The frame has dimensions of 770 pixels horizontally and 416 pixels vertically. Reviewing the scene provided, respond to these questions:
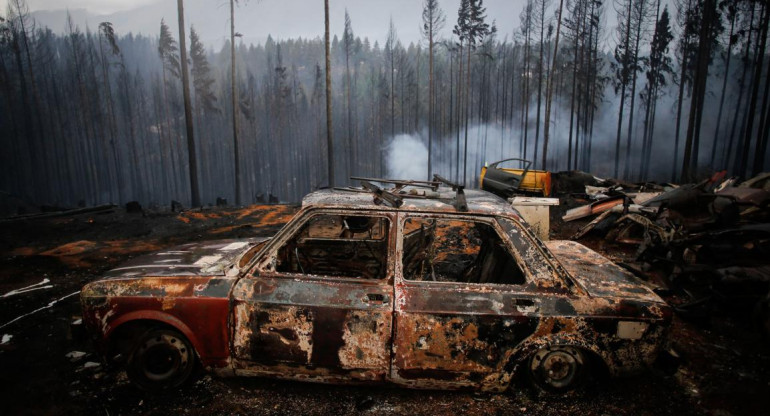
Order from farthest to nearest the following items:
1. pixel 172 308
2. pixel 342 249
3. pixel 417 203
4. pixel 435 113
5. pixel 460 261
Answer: pixel 435 113 < pixel 460 261 < pixel 342 249 < pixel 417 203 < pixel 172 308

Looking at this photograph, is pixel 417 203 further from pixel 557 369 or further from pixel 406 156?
pixel 406 156

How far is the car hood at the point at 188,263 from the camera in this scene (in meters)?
2.65

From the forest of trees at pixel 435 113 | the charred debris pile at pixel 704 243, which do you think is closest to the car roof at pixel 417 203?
the charred debris pile at pixel 704 243

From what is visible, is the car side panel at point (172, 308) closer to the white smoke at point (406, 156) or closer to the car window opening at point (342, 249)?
the car window opening at point (342, 249)

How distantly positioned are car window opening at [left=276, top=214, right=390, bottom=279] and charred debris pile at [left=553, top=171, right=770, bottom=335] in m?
2.64

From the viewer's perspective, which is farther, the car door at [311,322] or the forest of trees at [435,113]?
the forest of trees at [435,113]

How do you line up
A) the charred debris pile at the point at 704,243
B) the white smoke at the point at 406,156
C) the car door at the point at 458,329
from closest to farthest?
the car door at the point at 458,329 < the charred debris pile at the point at 704,243 < the white smoke at the point at 406,156

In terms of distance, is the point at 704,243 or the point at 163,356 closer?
the point at 163,356

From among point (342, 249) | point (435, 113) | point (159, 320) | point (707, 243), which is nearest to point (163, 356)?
point (159, 320)

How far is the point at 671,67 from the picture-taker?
31625 mm

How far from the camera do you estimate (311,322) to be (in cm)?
238

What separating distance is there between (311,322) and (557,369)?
190 centimetres

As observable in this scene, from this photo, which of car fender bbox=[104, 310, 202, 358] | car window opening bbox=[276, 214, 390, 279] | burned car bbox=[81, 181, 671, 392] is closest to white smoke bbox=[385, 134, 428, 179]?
car window opening bbox=[276, 214, 390, 279]

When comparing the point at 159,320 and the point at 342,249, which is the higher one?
the point at 342,249
